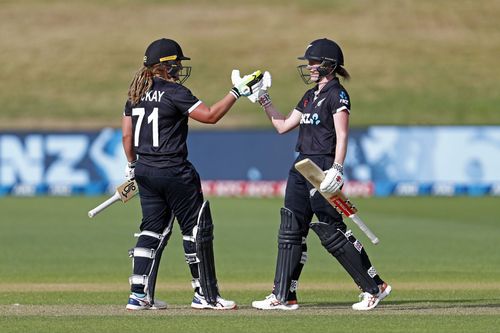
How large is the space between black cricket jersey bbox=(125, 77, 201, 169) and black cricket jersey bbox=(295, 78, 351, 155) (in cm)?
100

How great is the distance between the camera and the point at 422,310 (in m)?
10.5

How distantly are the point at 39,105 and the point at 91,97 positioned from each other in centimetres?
189

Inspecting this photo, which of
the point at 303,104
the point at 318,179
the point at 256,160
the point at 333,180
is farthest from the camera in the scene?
the point at 256,160

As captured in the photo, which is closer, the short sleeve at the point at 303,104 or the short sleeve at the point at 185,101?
the short sleeve at the point at 185,101

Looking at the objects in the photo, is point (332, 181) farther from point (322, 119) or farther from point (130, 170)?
point (130, 170)

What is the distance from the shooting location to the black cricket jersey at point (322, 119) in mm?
10359

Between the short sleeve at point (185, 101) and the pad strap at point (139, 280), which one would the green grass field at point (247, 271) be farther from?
the short sleeve at point (185, 101)

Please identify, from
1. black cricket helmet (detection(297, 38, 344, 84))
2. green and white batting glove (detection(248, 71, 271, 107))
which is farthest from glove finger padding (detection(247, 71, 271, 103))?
black cricket helmet (detection(297, 38, 344, 84))

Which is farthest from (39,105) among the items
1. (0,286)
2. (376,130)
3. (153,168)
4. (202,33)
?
(153,168)

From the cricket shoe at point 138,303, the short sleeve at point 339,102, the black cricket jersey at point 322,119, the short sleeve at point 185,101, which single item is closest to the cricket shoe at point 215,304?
the cricket shoe at point 138,303

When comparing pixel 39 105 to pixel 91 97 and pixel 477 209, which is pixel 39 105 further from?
pixel 477 209

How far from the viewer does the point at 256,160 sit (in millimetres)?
27891

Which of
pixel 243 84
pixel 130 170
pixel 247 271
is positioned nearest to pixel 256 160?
pixel 247 271

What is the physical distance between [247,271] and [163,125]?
4956 millimetres
